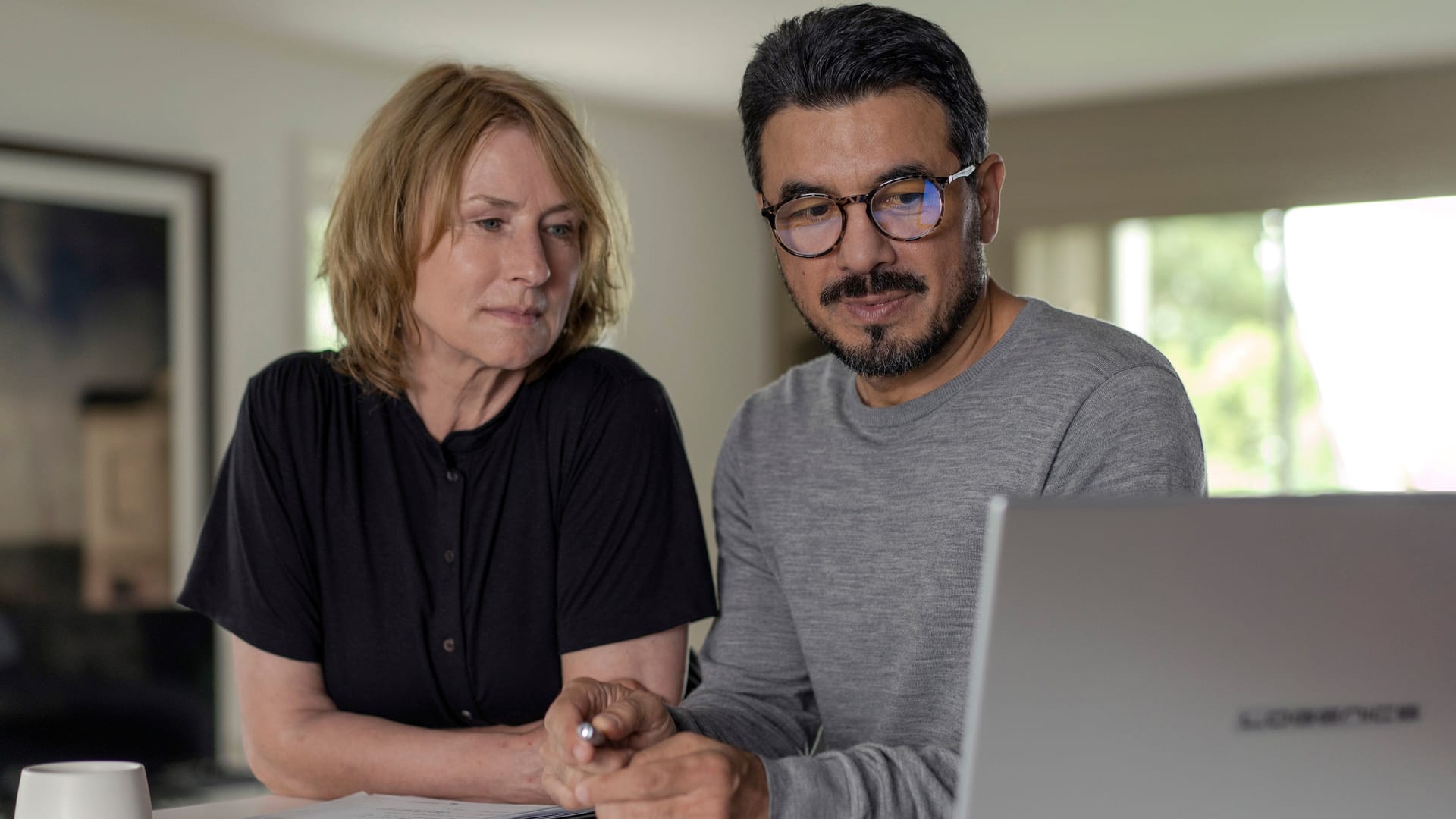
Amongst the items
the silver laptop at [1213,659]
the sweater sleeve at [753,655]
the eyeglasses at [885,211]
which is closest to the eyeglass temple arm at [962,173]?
the eyeglasses at [885,211]

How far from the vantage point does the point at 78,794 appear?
3.50 feet

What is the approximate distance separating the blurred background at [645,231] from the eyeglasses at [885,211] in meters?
2.40

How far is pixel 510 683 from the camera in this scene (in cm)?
165

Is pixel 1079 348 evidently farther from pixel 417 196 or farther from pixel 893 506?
pixel 417 196

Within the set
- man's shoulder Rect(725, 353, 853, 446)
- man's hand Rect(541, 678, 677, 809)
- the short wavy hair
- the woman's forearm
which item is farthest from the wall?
man's hand Rect(541, 678, 677, 809)

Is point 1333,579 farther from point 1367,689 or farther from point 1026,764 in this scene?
point 1026,764

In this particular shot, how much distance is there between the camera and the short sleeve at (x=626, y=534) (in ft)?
5.26

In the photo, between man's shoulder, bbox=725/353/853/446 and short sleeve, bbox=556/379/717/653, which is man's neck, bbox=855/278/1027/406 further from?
short sleeve, bbox=556/379/717/653

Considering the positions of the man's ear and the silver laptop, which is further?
the man's ear

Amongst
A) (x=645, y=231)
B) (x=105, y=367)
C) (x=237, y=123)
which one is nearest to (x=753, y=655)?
(x=105, y=367)

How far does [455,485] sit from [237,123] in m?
3.46

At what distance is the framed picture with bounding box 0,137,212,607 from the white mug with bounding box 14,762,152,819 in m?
3.25

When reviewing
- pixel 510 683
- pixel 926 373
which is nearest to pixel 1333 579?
pixel 926 373

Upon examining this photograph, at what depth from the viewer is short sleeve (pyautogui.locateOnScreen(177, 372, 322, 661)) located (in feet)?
5.31
